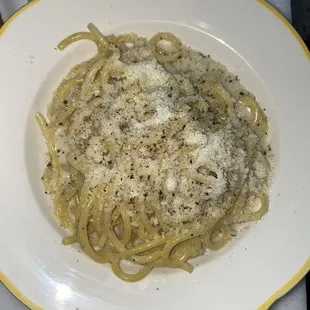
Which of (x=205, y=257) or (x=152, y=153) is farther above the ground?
(x=152, y=153)

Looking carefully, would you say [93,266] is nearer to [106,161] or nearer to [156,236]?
[156,236]

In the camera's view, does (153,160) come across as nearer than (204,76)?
Yes

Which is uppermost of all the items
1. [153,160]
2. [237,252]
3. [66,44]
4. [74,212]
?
[66,44]

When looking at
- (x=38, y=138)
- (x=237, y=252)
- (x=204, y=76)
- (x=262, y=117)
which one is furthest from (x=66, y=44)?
(x=237, y=252)
